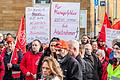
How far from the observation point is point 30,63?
10523 mm

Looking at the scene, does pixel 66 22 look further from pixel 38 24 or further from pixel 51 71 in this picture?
pixel 51 71

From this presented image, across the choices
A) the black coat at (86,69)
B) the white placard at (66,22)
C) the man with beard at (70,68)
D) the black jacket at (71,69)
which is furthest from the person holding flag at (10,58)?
the black jacket at (71,69)

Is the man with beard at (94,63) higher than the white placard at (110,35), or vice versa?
the white placard at (110,35)

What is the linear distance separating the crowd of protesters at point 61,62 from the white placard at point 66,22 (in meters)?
0.70

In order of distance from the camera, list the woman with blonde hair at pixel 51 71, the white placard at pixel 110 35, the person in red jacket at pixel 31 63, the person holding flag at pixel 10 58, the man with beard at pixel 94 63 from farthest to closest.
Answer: the white placard at pixel 110 35 < the person holding flag at pixel 10 58 < the person in red jacket at pixel 31 63 < the man with beard at pixel 94 63 < the woman with blonde hair at pixel 51 71

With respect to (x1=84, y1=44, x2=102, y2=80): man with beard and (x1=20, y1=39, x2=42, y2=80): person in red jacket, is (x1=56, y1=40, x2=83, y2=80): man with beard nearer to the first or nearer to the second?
(x1=84, y1=44, x2=102, y2=80): man with beard

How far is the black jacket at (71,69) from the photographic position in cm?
816

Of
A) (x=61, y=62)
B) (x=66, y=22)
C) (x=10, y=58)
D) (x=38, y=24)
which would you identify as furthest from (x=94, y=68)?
(x=38, y=24)

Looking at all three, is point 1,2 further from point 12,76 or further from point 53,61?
point 53,61

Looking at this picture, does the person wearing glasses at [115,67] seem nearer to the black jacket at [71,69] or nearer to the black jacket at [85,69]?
the black jacket at [71,69]

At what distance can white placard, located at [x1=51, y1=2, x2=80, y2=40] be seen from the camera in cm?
1239

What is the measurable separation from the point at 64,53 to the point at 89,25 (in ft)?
52.0

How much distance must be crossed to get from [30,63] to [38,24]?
2.44 m

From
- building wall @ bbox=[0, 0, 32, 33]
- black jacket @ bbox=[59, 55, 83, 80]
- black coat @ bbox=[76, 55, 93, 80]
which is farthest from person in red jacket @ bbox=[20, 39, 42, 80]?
building wall @ bbox=[0, 0, 32, 33]
